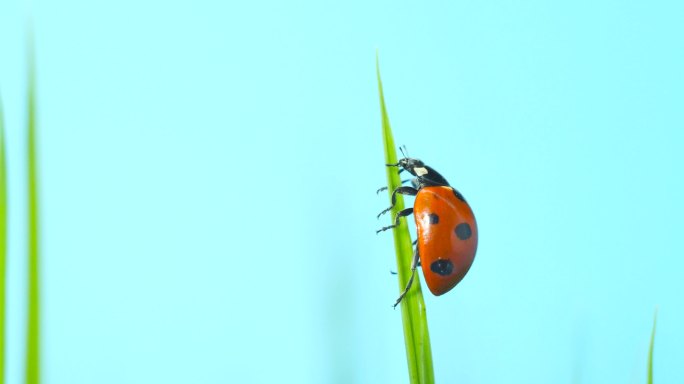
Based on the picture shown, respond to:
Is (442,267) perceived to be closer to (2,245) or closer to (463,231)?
(463,231)

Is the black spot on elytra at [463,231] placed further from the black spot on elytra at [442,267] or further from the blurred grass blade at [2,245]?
the blurred grass blade at [2,245]

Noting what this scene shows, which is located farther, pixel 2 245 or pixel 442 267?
pixel 442 267

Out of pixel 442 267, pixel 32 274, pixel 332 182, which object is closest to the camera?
pixel 32 274

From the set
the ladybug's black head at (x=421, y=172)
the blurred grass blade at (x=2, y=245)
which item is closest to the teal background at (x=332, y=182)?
the ladybug's black head at (x=421, y=172)

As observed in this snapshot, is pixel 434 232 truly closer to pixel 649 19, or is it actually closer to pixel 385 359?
pixel 385 359

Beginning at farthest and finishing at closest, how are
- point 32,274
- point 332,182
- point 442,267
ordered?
point 332,182
point 442,267
point 32,274

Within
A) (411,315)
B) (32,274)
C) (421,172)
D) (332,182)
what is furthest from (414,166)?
(32,274)

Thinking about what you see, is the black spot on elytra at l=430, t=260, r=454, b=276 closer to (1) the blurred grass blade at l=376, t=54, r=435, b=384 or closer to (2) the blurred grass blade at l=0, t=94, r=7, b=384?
(1) the blurred grass blade at l=376, t=54, r=435, b=384

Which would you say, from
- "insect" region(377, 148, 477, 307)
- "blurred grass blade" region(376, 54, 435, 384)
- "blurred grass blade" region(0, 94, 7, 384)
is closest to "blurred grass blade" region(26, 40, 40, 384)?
"blurred grass blade" region(0, 94, 7, 384)
